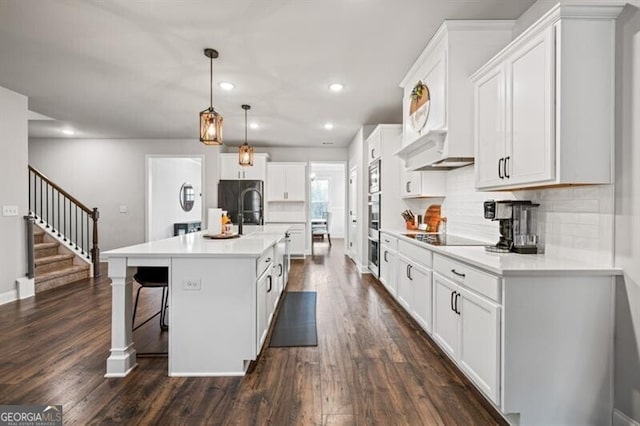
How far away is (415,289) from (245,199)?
4705mm

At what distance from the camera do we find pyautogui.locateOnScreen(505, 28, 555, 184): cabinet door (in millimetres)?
1672

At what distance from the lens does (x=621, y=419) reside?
1.55 meters

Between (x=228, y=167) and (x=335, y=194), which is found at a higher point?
(x=228, y=167)

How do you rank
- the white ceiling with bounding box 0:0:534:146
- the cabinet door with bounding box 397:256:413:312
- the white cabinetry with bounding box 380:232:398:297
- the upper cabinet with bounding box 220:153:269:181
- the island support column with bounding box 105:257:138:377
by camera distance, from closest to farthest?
1. the island support column with bounding box 105:257:138:377
2. the white ceiling with bounding box 0:0:534:146
3. the cabinet door with bounding box 397:256:413:312
4. the white cabinetry with bounding box 380:232:398:297
5. the upper cabinet with bounding box 220:153:269:181

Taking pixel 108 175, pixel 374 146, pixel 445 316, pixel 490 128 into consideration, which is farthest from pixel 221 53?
pixel 108 175

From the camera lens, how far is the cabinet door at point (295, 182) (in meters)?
7.12

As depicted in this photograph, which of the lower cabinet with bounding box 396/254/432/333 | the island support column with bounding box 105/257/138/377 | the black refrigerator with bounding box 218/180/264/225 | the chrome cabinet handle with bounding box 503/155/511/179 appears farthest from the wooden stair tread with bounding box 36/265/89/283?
the chrome cabinet handle with bounding box 503/155/511/179

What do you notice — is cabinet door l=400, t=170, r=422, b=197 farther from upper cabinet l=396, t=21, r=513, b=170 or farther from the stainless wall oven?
upper cabinet l=396, t=21, r=513, b=170

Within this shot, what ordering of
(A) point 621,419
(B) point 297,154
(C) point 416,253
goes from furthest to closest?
(B) point 297,154
(C) point 416,253
(A) point 621,419

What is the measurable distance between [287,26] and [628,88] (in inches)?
89.4

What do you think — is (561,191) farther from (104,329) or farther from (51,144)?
(51,144)

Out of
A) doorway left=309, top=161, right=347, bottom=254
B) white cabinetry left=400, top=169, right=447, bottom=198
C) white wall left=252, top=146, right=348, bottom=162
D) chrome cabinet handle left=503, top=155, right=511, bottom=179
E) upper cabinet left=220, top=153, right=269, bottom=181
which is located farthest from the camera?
doorway left=309, top=161, right=347, bottom=254

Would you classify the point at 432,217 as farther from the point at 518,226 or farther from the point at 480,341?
the point at 480,341

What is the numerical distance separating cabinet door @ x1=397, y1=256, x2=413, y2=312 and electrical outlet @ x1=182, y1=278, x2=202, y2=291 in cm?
196
